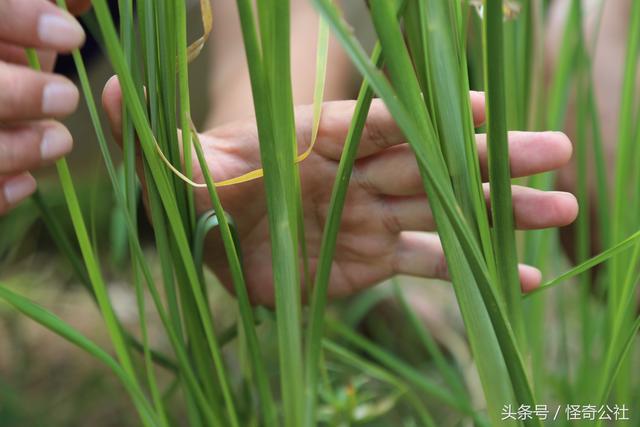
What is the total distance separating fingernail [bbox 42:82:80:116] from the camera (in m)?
0.38

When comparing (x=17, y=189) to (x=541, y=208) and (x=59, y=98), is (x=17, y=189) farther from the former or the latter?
(x=541, y=208)

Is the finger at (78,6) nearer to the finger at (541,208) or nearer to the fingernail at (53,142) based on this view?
the fingernail at (53,142)

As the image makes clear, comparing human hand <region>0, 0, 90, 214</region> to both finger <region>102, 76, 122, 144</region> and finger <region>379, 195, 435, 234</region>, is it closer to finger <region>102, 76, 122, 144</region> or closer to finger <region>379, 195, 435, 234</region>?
finger <region>102, 76, 122, 144</region>

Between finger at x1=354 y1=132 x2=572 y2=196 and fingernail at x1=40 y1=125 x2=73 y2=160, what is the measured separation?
17 centimetres

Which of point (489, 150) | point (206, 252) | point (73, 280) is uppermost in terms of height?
point (489, 150)

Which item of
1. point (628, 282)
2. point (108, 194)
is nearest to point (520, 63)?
point (628, 282)

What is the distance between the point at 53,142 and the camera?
0.39 m

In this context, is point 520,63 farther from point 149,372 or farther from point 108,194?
point 108,194

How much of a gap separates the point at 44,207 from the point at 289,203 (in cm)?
15

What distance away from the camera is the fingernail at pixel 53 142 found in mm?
383

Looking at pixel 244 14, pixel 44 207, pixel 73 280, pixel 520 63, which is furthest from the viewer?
pixel 73 280

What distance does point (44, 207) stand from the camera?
0.38 metres

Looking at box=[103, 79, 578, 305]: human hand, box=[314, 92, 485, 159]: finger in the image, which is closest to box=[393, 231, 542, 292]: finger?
box=[103, 79, 578, 305]: human hand

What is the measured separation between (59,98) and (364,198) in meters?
0.20
